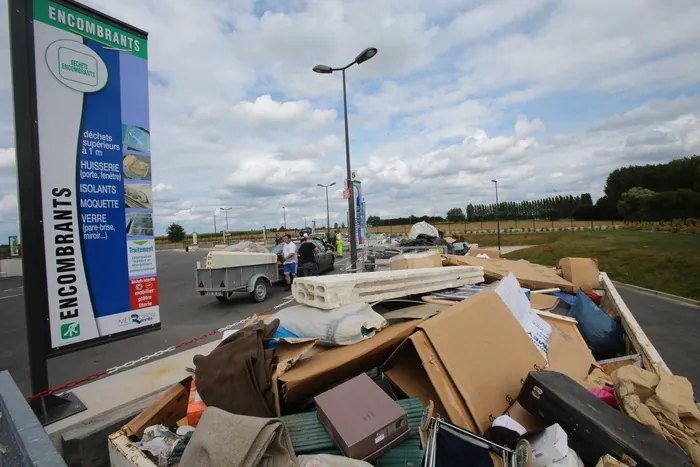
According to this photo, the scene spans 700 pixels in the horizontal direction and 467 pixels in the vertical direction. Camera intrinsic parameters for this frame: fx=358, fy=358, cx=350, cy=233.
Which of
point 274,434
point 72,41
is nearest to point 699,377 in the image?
point 274,434

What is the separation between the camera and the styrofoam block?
117 inches

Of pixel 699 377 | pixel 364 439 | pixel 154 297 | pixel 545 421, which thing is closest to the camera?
pixel 364 439

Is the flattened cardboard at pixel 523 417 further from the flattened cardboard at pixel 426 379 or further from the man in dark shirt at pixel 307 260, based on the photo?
the man in dark shirt at pixel 307 260

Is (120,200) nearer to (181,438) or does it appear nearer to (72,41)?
(72,41)

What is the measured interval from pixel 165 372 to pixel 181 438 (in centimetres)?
141

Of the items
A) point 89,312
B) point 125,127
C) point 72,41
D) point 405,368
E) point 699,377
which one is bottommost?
point 699,377

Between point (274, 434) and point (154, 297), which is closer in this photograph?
point (274, 434)

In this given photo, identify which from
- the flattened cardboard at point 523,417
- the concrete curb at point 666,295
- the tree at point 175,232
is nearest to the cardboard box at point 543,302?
the flattened cardboard at point 523,417

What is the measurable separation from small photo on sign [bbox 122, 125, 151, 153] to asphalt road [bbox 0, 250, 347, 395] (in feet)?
11.3

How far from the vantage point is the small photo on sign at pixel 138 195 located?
10.8 ft

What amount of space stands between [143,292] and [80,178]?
1163mm

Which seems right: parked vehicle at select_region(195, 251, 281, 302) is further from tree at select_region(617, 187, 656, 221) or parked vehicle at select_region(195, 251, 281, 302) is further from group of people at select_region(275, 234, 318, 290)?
tree at select_region(617, 187, 656, 221)

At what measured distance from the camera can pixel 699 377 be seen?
4.85 metres

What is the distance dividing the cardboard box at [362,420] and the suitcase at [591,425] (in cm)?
82
